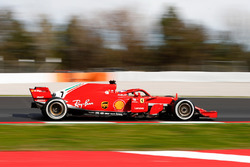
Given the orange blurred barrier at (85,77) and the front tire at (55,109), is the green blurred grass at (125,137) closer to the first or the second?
the front tire at (55,109)

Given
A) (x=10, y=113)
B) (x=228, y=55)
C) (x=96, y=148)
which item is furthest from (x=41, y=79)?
(x=228, y=55)

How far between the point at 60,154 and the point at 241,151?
9.73 ft

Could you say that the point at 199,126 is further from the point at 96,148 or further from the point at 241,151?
the point at 96,148

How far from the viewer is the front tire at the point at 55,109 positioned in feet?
30.6

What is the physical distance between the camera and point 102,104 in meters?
9.51

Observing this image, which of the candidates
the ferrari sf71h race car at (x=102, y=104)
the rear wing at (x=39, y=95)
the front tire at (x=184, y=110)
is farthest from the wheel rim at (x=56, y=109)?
the front tire at (x=184, y=110)

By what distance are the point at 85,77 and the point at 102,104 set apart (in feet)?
39.7

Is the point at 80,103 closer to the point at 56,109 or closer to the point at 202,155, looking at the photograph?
the point at 56,109

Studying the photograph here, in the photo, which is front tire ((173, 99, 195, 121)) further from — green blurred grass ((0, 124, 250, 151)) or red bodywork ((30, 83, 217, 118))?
green blurred grass ((0, 124, 250, 151))

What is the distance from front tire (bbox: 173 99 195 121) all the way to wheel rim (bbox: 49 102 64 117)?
2947mm

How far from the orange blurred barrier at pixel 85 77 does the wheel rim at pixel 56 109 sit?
11.8 meters

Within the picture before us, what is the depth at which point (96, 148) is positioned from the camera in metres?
6.23

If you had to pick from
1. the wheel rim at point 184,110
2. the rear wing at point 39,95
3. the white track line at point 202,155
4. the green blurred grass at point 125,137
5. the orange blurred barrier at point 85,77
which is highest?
the orange blurred barrier at point 85,77

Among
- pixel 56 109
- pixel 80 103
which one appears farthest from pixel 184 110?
pixel 56 109
